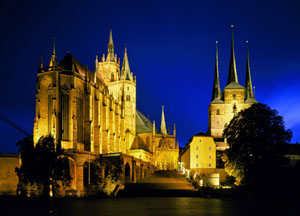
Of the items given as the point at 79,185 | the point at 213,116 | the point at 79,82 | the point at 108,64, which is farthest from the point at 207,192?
the point at 108,64

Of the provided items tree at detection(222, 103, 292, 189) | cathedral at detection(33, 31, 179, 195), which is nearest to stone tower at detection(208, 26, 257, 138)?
cathedral at detection(33, 31, 179, 195)

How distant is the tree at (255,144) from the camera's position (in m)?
36.4

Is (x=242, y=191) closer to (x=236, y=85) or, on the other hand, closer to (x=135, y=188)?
(x=135, y=188)

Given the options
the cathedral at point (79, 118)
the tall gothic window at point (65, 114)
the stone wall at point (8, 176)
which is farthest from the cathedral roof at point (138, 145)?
the stone wall at point (8, 176)

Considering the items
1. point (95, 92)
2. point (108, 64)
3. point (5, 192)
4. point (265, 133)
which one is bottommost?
point (5, 192)

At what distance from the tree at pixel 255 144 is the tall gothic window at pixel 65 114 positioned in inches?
971

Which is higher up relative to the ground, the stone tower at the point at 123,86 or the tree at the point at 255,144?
the stone tower at the point at 123,86

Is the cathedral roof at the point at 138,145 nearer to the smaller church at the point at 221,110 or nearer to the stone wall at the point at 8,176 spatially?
the smaller church at the point at 221,110

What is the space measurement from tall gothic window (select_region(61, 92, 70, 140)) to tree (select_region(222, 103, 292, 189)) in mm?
24657

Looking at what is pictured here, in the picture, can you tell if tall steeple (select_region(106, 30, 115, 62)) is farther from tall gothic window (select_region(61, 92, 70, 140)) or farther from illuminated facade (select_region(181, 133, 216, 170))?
tall gothic window (select_region(61, 92, 70, 140))

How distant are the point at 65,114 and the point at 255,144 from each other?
2883 centimetres

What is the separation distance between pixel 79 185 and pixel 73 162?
3059 millimetres

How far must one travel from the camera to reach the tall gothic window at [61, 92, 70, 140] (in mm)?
52688

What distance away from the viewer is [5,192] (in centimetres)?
4897
